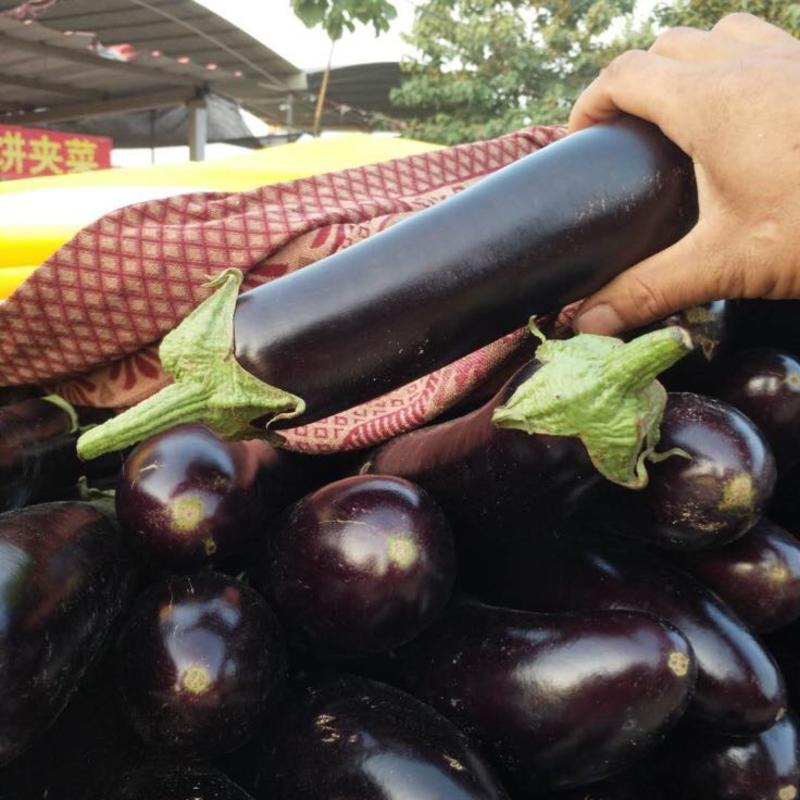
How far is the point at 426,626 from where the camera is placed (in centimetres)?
58

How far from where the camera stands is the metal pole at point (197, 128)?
5.82m

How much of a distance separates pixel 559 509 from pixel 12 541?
391 mm

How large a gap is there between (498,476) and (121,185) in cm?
109

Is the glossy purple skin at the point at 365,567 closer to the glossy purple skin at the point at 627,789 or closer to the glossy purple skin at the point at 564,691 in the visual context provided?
the glossy purple skin at the point at 564,691

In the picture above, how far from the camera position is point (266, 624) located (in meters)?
0.57

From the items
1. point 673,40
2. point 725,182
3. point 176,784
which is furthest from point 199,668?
point 673,40

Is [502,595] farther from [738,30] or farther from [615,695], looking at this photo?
[738,30]

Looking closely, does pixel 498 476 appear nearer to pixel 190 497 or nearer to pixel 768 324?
pixel 190 497

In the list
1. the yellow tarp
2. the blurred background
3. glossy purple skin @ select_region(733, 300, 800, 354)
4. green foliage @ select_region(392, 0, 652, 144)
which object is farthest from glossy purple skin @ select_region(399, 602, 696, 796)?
green foliage @ select_region(392, 0, 652, 144)

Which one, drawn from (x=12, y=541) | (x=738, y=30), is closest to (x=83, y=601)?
(x=12, y=541)

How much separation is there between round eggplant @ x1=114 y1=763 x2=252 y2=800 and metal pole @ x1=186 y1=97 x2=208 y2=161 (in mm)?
5766

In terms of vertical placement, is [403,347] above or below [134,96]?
above

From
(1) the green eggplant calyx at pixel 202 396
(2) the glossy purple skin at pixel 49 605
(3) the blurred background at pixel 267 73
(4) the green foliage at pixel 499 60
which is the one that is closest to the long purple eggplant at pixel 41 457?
(2) the glossy purple skin at pixel 49 605

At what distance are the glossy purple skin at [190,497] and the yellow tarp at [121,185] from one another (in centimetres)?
54
